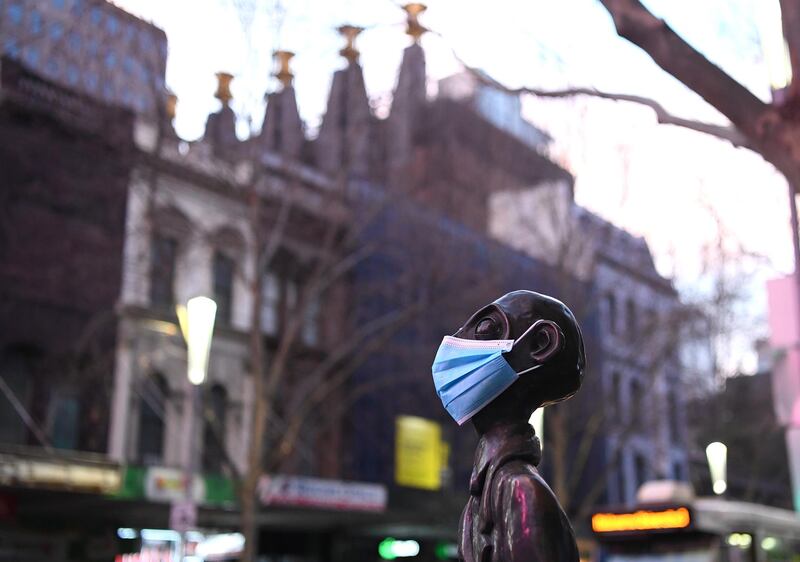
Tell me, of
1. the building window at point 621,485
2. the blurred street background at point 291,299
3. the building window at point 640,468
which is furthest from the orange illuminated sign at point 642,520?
the building window at point 640,468

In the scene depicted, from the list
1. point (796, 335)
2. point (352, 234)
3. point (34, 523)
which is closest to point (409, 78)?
point (352, 234)

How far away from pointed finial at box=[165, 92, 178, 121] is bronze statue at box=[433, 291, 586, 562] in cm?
1388

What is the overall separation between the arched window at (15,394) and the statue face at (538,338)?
60.1ft

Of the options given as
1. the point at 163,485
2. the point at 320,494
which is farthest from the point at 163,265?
the point at 320,494

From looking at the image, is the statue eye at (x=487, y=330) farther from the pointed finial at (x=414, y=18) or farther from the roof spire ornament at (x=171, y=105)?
the roof spire ornament at (x=171, y=105)

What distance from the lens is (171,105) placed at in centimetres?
1648

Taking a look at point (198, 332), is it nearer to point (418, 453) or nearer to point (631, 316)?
point (418, 453)

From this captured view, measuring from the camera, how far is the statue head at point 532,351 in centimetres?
313

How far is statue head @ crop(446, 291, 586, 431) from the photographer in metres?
3.13

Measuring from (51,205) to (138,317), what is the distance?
307cm

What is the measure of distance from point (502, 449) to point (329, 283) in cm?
1882

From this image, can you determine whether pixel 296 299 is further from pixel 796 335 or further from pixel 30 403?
pixel 796 335

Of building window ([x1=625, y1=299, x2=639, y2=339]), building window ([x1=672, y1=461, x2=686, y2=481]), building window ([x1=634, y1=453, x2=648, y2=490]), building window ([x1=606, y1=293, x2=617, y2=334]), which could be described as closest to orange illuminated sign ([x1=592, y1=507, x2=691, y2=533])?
building window ([x1=625, y1=299, x2=639, y2=339])

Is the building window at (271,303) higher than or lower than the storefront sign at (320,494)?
higher
